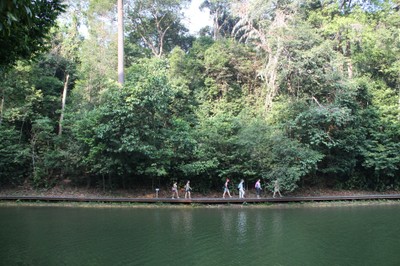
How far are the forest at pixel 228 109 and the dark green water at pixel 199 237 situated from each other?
435 centimetres

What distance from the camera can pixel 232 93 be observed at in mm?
26750

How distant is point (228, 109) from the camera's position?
85.1 feet

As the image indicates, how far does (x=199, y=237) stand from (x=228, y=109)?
15.7 m

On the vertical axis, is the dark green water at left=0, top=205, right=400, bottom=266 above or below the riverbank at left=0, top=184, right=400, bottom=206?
below

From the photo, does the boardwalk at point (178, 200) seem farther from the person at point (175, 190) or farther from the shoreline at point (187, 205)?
the person at point (175, 190)

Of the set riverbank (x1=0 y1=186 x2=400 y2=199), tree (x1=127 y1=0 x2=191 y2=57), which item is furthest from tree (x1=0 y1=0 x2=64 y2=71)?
tree (x1=127 y1=0 x2=191 y2=57)

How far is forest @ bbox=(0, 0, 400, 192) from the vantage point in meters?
19.8

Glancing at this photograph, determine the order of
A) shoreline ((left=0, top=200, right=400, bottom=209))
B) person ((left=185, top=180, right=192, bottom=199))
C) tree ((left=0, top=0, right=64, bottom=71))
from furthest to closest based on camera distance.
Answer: person ((left=185, top=180, right=192, bottom=199))
shoreline ((left=0, top=200, right=400, bottom=209))
tree ((left=0, top=0, right=64, bottom=71))

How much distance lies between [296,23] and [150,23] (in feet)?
50.9

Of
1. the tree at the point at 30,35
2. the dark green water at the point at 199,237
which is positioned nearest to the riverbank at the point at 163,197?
the dark green water at the point at 199,237

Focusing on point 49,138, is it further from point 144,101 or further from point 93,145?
point 144,101

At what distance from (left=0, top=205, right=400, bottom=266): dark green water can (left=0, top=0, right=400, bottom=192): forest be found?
4351 millimetres

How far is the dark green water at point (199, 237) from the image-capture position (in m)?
9.09

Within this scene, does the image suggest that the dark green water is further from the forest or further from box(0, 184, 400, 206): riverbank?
the forest
